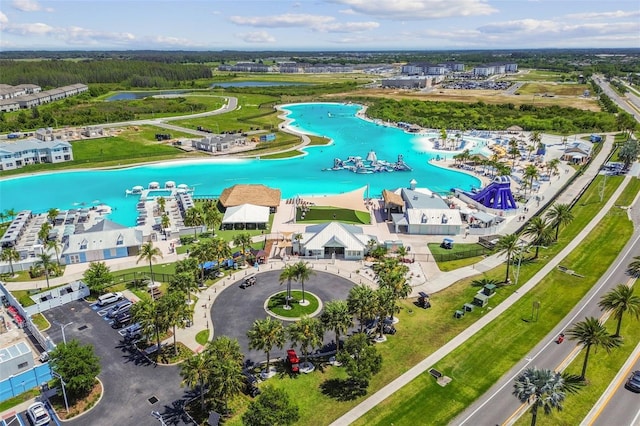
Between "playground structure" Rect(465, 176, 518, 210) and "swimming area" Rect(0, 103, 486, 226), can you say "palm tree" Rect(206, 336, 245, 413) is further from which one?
"playground structure" Rect(465, 176, 518, 210)

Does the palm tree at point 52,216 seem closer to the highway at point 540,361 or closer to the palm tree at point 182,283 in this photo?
the palm tree at point 182,283

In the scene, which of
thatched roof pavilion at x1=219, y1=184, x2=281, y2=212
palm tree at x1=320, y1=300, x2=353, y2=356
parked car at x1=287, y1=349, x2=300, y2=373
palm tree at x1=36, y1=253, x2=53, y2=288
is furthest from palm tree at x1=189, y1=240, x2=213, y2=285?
thatched roof pavilion at x1=219, y1=184, x2=281, y2=212

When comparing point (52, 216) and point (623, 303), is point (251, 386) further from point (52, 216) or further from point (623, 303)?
point (52, 216)

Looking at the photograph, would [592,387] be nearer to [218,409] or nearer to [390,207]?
[218,409]

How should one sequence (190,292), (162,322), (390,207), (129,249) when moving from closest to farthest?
(162,322), (190,292), (129,249), (390,207)

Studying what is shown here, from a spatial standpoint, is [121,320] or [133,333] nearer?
[133,333]

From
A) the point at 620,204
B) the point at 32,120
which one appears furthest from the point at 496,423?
the point at 32,120

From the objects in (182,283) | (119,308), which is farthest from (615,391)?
(119,308)

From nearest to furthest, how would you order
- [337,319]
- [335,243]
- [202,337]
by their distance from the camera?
[337,319] < [202,337] < [335,243]
